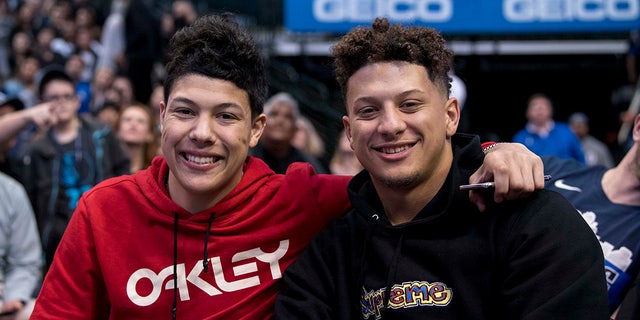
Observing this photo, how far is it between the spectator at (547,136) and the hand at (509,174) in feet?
21.0

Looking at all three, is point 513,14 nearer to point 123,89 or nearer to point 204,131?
→ point 123,89

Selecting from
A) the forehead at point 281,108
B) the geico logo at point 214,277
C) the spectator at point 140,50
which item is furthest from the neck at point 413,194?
the spectator at point 140,50

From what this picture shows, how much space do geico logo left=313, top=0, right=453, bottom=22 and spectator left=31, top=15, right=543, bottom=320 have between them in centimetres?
658

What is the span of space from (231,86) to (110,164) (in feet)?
11.0

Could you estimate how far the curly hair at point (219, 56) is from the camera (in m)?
2.97

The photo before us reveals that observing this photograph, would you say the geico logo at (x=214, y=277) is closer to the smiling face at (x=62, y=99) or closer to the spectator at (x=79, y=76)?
the smiling face at (x=62, y=99)

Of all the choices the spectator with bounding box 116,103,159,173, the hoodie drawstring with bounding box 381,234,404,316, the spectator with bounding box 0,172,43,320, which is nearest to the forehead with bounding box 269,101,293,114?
the spectator with bounding box 116,103,159,173

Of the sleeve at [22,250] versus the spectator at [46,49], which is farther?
the spectator at [46,49]

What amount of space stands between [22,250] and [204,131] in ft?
8.36

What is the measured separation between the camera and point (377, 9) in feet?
31.2

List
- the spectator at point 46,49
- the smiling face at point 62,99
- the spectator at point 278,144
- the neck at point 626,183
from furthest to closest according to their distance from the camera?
the spectator at point 46,49 < the smiling face at point 62,99 < the spectator at point 278,144 < the neck at point 626,183

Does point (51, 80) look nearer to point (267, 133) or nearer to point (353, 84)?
point (267, 133)

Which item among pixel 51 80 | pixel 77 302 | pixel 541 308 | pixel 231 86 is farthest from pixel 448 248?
pixel 51 80

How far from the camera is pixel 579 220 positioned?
2.43 m
